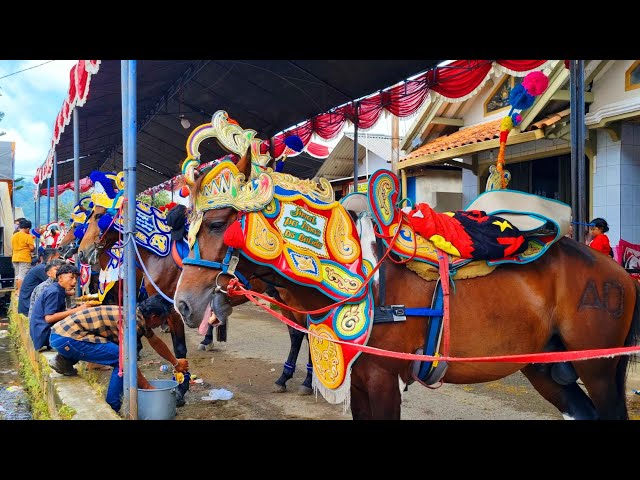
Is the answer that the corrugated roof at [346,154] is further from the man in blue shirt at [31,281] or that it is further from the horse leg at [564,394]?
the horse leg at [564,394]

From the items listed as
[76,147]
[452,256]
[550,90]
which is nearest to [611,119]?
[550,90]

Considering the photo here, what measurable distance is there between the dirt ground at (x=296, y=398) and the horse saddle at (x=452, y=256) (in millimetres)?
2041

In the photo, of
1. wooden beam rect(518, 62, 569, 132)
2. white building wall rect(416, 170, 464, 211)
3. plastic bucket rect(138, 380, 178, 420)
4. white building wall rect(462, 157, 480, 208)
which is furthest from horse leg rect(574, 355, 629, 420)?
white building wall rect(416, 170, 464, 211)

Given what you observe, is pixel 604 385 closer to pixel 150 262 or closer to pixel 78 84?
pixel 150 262

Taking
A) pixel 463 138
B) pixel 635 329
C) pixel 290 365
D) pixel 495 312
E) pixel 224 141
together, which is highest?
pixel 463 138

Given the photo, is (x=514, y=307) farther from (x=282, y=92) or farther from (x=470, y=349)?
(x=282, y=92)

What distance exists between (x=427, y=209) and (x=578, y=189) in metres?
3.30

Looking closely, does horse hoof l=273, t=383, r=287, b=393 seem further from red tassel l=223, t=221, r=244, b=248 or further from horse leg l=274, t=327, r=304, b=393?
red tassel l=223, t=221, r=244, b=248

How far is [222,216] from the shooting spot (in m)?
2.61

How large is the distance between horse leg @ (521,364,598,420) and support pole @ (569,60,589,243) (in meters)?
2.70

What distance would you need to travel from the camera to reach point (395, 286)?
104 inches

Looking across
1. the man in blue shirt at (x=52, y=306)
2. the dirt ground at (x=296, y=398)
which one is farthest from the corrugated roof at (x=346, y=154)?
the man in blue shirt at (x=52, y=306)

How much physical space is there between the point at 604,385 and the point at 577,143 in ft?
11.1

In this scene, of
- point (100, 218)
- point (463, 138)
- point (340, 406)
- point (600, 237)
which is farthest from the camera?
point (463, 138)
